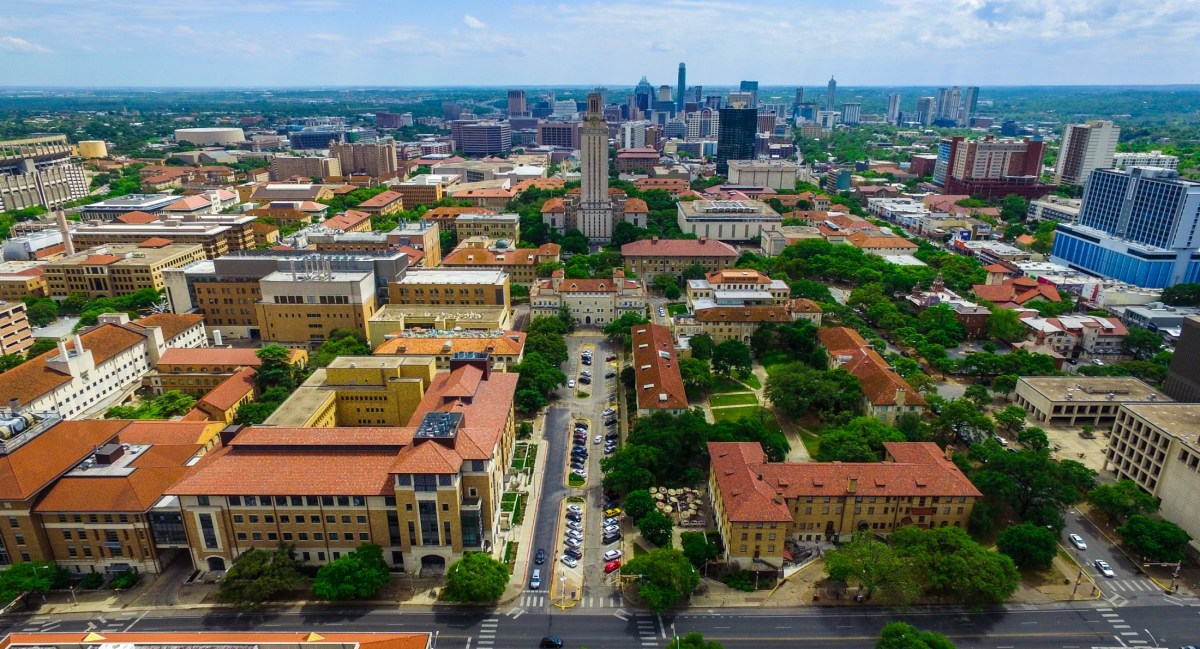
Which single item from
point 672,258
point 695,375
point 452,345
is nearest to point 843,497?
point 695,375

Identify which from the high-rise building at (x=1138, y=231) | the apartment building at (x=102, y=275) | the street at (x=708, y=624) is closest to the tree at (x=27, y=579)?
the street at (x=708, y=624)

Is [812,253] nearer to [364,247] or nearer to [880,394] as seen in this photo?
[880,394]

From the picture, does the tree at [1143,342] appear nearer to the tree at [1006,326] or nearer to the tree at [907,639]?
the tree at [1006,326]

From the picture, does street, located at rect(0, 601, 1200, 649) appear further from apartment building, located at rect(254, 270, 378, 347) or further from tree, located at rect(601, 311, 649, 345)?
apartment building, located at rect(254, 270, 378, 347)

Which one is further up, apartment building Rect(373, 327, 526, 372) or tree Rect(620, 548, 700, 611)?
apartment building Rect(373, 327, 526, 372)

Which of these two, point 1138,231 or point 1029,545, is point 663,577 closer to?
point 1029,545

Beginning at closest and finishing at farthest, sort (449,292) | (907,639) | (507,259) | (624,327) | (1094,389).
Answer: (907,639)
(1094,389)
(624,327)
(449,292)
(507,259)

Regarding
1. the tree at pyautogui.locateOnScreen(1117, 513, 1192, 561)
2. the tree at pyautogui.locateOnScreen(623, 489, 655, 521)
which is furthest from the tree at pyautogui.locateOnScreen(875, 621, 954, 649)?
the tree at pyautogui.locateOnScreen(1117, 513, 1192, 561)
